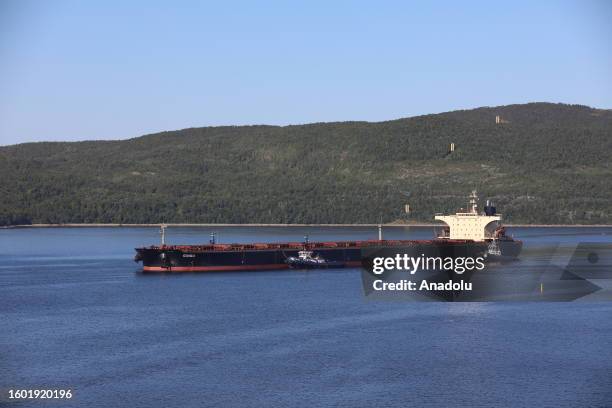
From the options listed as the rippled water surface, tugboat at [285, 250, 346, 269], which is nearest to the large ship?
tugboat at [285, 250, 346, 269]

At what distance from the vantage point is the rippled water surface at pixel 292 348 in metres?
55.7

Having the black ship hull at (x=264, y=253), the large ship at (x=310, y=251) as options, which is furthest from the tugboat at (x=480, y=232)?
the black ship hull at (x=264, y=253)

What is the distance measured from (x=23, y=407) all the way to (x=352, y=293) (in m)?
46.6

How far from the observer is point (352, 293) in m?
95.2

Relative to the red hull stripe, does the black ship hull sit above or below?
above

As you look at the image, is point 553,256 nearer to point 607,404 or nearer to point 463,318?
point 463,318

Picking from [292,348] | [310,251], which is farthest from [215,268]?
[292,348]

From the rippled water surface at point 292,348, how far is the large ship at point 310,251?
13.4 m

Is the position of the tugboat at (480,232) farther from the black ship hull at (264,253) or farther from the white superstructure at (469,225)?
the black ship hull at (264,253)

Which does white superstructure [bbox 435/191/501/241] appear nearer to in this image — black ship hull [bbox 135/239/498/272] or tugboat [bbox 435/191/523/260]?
tugboat [bbox 435/191/523/260]

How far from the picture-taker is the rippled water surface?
55.7m

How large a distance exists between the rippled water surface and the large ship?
44.0ft

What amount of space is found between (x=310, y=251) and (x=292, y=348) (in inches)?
2244

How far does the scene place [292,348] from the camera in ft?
220
